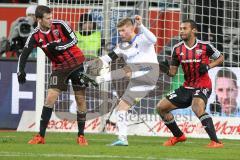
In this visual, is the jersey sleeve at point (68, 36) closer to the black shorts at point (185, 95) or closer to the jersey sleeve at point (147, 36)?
the jersey sleeve at point (147, 36)

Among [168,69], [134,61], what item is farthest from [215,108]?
[134,61]

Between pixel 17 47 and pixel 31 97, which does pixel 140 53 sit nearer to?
pixel 31 97

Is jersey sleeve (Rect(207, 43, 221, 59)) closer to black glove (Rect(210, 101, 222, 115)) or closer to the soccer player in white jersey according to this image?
the soccer player in white jersey

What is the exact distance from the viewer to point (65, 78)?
13375 millimetres

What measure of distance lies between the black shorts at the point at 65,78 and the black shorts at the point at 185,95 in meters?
1.38

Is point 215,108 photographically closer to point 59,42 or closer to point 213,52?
point 213,52

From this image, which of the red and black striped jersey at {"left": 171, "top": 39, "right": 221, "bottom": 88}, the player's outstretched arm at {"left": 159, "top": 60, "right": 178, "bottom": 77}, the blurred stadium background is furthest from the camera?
the blurred stadium background

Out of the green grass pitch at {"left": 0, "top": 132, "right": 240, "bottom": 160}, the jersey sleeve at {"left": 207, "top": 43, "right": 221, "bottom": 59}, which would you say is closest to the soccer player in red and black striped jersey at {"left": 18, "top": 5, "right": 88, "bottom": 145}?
the green grass pitch at {"left": 0, "top": 132, "right": 240, "bottom": 160}

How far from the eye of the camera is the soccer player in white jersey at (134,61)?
13.0m

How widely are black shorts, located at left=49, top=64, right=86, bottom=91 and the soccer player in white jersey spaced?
0.52 meters

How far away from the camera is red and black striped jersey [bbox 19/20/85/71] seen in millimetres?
13242

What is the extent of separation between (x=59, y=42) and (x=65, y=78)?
55 centimetres

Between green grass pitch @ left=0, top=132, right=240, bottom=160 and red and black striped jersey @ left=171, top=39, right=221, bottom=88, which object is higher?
red and black striped jersey @ left=171, top=39, right=221, bottom=88

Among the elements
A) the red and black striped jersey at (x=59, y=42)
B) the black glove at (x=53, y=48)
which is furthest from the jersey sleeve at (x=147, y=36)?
the black glove at (x=53, y=48)
